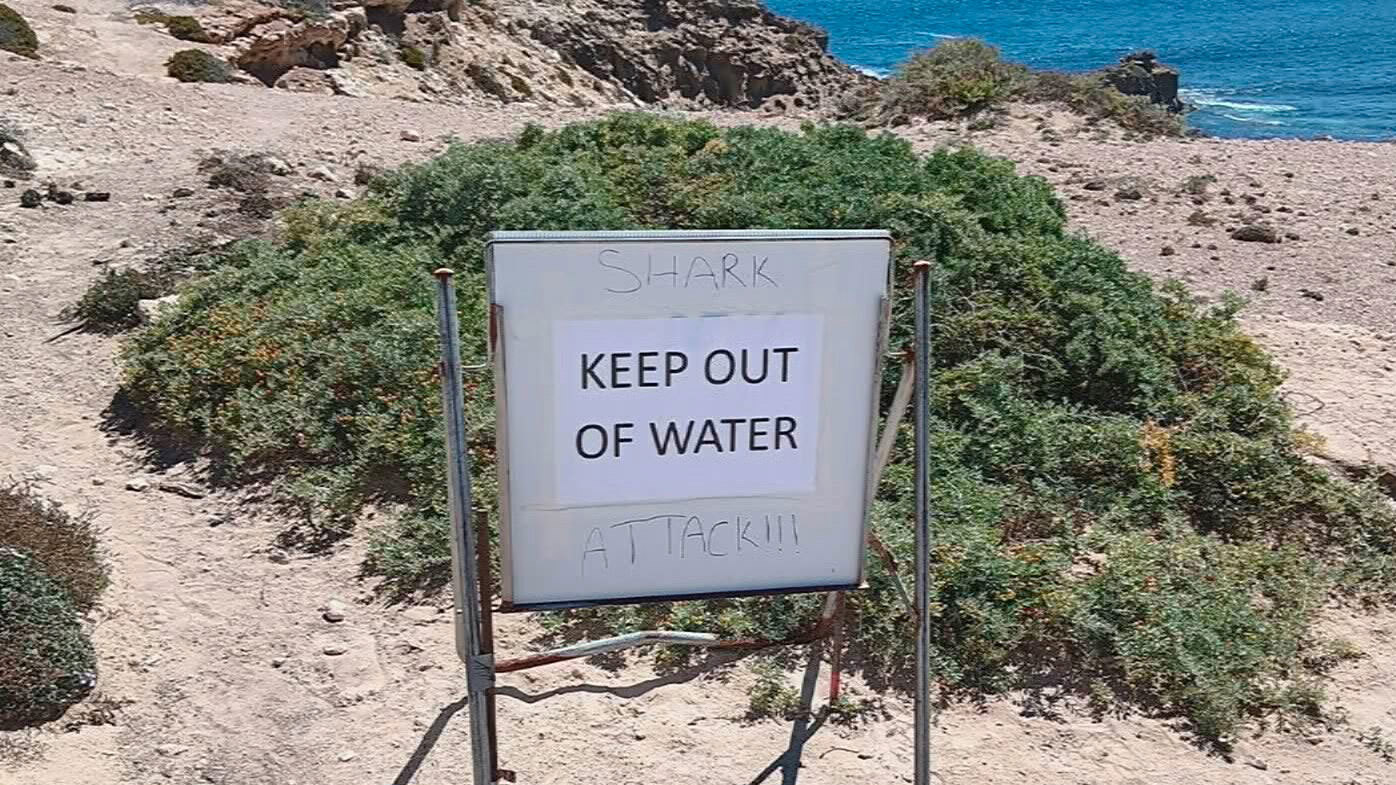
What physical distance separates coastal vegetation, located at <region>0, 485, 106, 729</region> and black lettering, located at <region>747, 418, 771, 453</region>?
8.61 feet

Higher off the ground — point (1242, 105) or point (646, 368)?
point (1242, 105)

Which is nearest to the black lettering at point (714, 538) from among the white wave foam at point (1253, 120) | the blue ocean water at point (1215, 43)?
the blue ocean water at point (1215, 43)

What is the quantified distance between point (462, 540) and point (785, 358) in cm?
100

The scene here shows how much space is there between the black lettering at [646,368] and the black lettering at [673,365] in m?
0.02

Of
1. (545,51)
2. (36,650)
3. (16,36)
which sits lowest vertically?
(36,650)

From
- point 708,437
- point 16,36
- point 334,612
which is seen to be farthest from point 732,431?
point 16,36

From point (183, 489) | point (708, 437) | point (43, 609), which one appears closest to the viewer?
point (708, 437)

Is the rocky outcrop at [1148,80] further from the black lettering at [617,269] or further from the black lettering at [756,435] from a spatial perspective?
the black lettering at [617,269]

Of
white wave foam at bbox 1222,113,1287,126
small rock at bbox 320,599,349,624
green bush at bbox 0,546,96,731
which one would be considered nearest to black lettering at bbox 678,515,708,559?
small rock at bbox 320,599,349,624

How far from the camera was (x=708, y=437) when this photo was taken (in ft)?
11.9

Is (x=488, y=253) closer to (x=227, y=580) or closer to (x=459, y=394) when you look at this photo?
(x=459, y=394)

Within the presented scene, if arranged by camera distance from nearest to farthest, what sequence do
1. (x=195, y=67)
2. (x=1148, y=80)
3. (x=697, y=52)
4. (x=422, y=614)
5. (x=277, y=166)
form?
(x=422, y=614) < (x=277, y=166) < (x=195, y=67) < (x=697, y=52) < (x=1148, y=80)

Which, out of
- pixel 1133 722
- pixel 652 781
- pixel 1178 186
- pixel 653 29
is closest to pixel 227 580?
pixel 652 781

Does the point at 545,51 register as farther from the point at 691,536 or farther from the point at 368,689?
the point at 691,536
